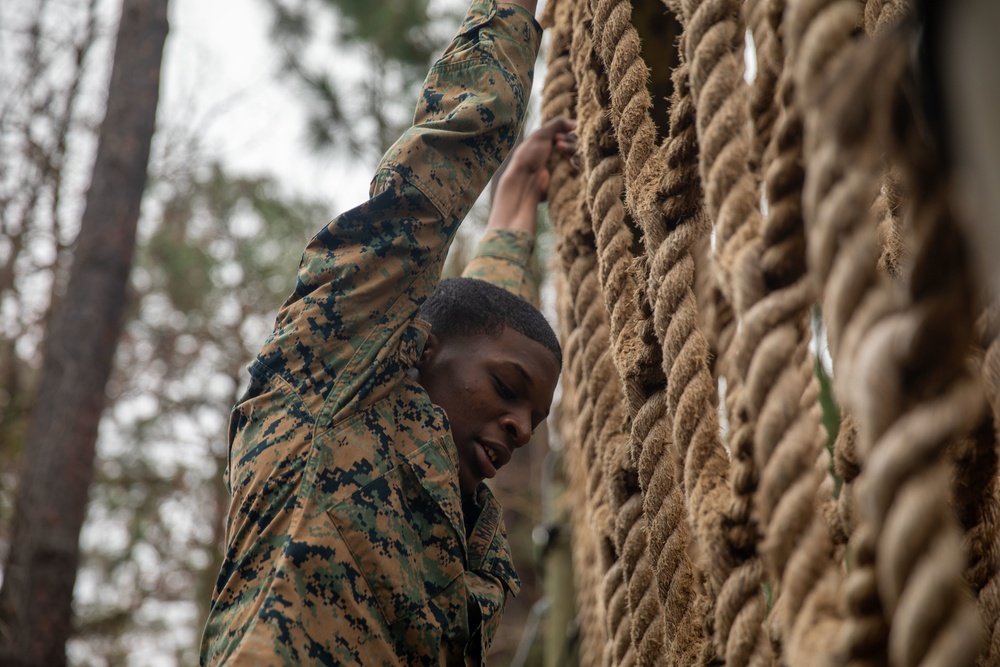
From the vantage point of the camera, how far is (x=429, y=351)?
155 centimetres

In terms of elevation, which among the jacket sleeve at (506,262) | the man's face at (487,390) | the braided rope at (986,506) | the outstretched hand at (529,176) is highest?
the outstretched hand at (529,176)

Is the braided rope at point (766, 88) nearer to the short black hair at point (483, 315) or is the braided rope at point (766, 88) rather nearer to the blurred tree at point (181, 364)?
the short black hair at point (483, 315)

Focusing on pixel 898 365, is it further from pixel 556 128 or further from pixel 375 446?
pixel 556 128

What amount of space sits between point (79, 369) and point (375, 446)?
327 cm

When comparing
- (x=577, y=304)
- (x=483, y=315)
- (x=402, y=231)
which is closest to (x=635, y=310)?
(x=577, y=304)

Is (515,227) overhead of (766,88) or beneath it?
overhead

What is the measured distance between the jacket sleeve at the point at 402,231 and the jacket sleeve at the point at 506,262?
0.55 metres

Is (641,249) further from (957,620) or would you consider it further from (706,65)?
(957,620)

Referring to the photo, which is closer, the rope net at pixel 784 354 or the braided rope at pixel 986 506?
the rope net at pixel 784 354

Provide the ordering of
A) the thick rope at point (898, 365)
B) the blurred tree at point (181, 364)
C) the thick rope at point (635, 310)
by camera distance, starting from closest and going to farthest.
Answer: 1. the thick rope at point (898, 365)
2. the thick rope at point (635, 310)
3. the blurred tree at point (181, 364)

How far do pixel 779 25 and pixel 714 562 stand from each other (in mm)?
415

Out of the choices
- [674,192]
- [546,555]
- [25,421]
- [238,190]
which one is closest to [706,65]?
[674,192]

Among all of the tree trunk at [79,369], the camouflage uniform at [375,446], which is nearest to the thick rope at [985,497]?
the camouflage uniform at [375,446]

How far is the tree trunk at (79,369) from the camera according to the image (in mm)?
3646
